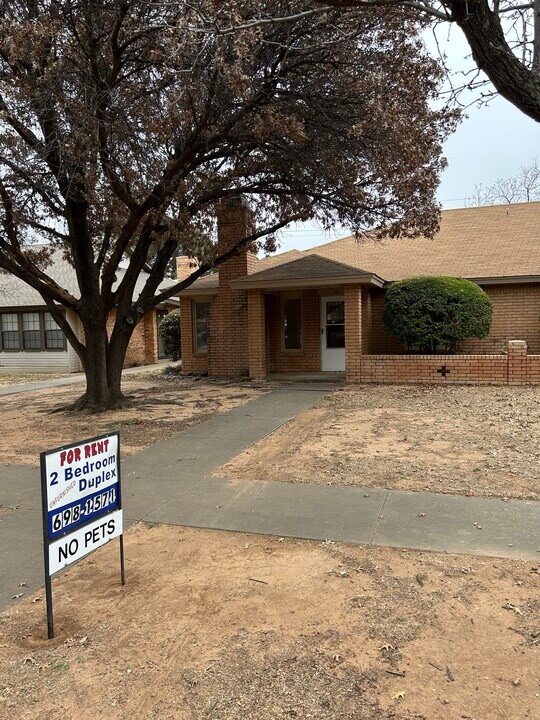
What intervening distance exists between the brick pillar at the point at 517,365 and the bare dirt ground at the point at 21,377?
1487 centimetres

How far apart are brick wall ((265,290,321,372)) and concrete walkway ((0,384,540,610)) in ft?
30.2

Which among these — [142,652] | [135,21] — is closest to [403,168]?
[135,21]

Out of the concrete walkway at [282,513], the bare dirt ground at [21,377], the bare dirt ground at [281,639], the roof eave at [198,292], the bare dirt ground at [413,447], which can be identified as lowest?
the bare dirt ground at [281,639]

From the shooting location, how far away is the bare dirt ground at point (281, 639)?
2520 mm

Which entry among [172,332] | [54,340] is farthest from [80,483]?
[54,340]

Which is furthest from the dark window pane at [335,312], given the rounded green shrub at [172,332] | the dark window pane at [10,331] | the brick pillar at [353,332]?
the dark window pane at [10,331]

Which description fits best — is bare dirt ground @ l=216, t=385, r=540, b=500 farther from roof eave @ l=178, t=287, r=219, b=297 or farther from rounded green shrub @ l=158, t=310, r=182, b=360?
rounded green shrub @ l=158, t=310, r=182, b=360

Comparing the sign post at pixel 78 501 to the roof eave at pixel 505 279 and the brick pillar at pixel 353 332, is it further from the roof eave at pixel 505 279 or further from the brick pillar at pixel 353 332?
the roof eave at pixel 505 279

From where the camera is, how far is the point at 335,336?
51.2 feet

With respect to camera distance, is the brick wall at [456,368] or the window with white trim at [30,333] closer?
the brick wall at [456,368]

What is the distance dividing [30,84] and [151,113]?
1785mm

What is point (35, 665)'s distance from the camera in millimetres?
2863

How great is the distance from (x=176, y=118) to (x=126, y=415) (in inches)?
207

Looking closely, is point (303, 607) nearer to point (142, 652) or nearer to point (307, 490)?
point (142, 652)
